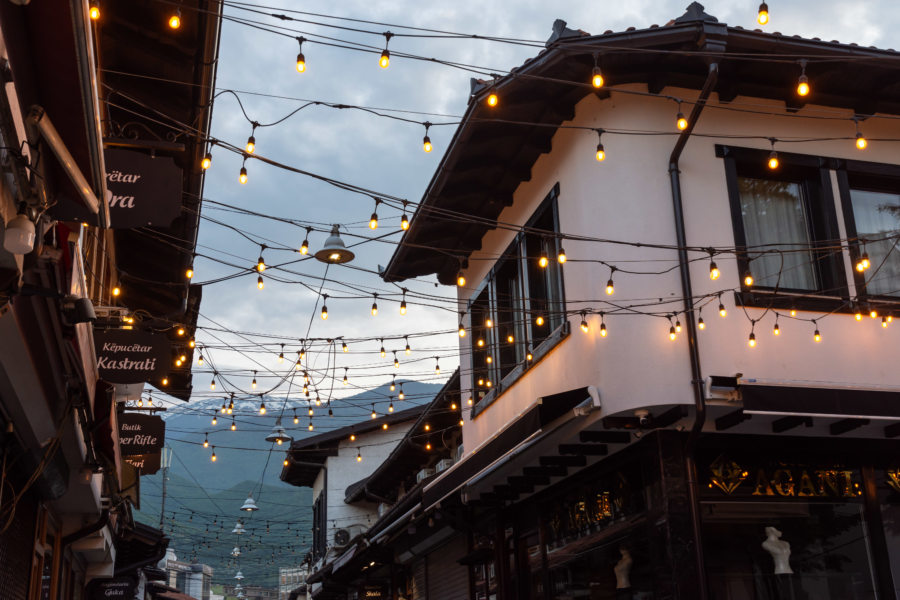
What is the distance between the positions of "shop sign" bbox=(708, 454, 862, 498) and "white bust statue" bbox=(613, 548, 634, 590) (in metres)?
1.30

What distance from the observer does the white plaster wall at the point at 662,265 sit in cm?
930

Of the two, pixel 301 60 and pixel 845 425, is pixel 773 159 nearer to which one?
pixel 845 425

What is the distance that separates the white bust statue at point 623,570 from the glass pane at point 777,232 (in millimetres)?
3290

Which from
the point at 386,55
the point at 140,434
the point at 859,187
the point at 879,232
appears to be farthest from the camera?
the point at 140,434

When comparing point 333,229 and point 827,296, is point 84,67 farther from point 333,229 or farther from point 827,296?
point 827,296

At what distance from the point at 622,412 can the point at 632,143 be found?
2980mm

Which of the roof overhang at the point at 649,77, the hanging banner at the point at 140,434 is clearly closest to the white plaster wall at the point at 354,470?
the hanging banner at the point at 140,434

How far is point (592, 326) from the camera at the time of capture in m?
9.79

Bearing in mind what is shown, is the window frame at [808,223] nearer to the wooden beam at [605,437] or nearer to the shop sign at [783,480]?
the shop sign at [783,480]

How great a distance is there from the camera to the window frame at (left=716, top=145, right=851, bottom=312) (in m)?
9.75

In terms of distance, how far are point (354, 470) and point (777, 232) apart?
2357 cm

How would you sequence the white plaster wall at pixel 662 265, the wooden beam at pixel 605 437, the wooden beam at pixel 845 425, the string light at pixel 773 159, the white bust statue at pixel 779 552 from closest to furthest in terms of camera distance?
1. the wooden beam at pixel 845 425
2. the white bust statue at pixel 779 552
3. the white plaster wall at pixel 662 265
4. the wooden beam at pixel 605 437
5. the string light at pixel 773 159

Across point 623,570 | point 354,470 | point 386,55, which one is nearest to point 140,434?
point 623,570

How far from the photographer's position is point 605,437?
9617 millimetres
